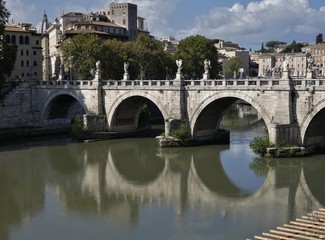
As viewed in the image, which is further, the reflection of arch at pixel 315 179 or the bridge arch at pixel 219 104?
the bridge arch at pixel 219 104

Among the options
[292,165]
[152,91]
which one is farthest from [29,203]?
[152,91]

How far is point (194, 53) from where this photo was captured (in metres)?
56.8

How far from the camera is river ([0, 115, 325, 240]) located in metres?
17.1

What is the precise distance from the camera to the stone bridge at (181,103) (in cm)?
2706

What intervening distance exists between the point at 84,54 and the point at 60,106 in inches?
247

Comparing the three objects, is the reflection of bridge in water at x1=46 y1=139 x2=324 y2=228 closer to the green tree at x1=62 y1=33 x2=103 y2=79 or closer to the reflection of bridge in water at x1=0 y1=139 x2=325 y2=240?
the reflection of bridge in water at x1=0 y1=139 x2=325 y2=240

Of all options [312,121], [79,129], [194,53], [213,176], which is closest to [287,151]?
[312,121]

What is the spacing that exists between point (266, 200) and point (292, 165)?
241 inches

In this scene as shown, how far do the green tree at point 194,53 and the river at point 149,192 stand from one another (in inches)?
898

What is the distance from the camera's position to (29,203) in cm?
2083

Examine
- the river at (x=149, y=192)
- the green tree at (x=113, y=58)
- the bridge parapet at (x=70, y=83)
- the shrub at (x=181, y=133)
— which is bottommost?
the river at (x=149, y=192)

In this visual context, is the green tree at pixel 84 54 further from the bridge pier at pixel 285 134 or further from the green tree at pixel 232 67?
the green tree at pixel 232 67

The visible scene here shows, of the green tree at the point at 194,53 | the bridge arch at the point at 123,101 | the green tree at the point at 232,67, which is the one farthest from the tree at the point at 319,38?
the bridge arch at the point at 123,101

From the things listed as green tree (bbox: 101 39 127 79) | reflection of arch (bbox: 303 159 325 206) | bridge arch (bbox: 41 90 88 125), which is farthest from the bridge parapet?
reflection of arch (bbox: 303 159 325 206)
